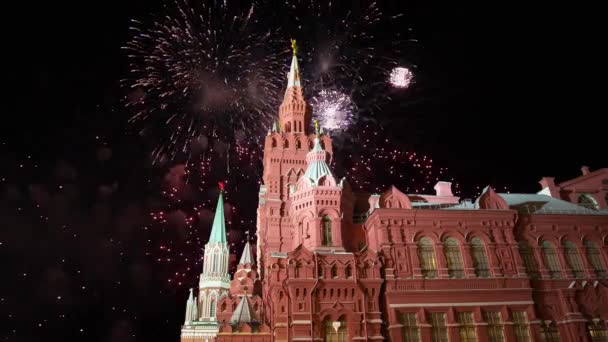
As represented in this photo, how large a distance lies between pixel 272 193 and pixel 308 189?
715cm

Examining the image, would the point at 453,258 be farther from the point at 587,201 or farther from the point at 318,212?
the point at 587,201

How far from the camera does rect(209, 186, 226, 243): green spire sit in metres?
66.7

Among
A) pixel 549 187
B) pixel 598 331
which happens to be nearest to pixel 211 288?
pixel 549 187

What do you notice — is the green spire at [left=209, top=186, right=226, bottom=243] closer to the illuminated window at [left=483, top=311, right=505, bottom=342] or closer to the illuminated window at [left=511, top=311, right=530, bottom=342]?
the illuminated window at [left=483, top=311, right=505, bottom=342]

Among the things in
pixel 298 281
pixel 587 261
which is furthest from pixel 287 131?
pixel 587 261

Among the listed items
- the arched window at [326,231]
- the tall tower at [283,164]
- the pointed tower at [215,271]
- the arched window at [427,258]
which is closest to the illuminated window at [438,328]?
the arched window at [427,258]

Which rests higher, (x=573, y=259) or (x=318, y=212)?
(x=318, y=212)

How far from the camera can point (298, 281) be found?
29172 millimetres

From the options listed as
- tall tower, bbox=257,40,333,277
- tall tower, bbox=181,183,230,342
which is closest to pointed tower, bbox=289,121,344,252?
tall tower, bbox=257,40,333,277

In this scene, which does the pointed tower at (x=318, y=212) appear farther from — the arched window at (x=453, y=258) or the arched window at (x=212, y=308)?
the arched window at (x=212, y=308)

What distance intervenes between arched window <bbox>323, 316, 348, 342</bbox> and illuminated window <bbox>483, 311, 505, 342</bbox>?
10.1 m

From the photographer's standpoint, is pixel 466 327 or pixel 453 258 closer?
pixel 466 327

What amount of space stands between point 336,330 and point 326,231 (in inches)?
308

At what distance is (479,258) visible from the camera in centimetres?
3300
